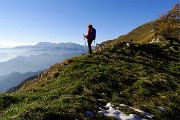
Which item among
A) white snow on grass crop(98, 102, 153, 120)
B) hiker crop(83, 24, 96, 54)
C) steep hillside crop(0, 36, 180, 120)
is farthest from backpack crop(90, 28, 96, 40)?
white snow on grass crop(98, 102, 153, 120)

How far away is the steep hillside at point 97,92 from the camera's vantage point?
1645 cm

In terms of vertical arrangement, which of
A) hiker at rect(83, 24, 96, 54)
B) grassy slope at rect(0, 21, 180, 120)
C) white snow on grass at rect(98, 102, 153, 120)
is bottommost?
white snow on grass at rect(98, 102, 153, 120)

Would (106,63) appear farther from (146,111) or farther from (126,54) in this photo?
(146,111)

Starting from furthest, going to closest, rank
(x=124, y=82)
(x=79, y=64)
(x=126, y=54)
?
(x=126, y=54), (x=79, y=64), (x=124, y=82)

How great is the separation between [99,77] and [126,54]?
51.9 ft

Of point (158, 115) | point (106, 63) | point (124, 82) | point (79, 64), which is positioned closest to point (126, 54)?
point (106, 63)

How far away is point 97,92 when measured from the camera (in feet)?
72.5

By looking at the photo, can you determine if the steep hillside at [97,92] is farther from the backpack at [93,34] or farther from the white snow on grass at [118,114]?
the backpack at [93,34]

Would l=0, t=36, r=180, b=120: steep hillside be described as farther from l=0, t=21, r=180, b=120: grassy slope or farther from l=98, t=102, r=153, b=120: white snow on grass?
l=98, t=102, r=153, b=120: white snow on grass

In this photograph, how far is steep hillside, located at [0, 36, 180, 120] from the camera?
16.5 meters

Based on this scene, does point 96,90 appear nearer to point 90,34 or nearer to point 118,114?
point 118,114

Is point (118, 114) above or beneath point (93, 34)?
beneath

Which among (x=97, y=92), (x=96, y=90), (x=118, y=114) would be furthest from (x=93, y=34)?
(x=118, y=114)

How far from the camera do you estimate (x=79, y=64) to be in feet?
102
